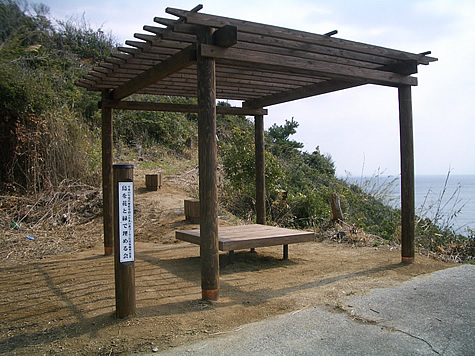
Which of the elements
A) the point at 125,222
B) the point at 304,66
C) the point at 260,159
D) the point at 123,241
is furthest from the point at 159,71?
the point at 260,159

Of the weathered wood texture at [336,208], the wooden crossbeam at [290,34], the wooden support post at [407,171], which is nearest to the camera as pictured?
the wooden crossbeam at [290,34]

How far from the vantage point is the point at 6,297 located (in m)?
4.67

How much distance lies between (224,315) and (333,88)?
3920 mm

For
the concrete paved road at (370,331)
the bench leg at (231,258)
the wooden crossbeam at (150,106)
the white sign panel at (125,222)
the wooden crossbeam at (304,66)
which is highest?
the wooden crossbeam at (304,66)

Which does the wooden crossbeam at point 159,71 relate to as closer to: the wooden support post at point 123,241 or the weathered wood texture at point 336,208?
the wooden support post at point 123,241

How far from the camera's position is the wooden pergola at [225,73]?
4.24m

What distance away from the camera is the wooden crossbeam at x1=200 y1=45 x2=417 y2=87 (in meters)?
4.35

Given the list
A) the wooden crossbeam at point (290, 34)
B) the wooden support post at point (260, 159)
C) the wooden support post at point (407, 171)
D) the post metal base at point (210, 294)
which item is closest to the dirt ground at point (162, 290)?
the post metal base at point (210, 294)

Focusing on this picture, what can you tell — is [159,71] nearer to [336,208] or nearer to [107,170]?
[107,170]

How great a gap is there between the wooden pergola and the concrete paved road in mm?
986

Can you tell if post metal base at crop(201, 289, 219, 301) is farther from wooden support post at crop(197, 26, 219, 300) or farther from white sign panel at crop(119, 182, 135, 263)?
white sign panel at crop(119, 182, 135, 263)

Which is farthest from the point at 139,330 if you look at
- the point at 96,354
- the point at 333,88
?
the point at 333,88

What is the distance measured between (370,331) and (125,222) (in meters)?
2.20

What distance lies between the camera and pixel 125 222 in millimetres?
3760
